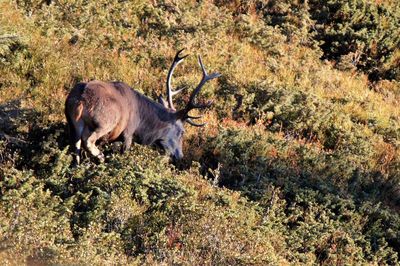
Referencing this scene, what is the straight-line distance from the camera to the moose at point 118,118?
9.72 metres

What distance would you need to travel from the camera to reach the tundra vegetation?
8330mm

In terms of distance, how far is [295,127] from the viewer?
14.4 m

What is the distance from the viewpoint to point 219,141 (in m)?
12.4

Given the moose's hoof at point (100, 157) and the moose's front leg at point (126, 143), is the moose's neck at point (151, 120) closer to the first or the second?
the moose's front leg at point (126, 143)

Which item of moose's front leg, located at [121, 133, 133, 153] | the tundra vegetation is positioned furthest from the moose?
the tundra vegetation

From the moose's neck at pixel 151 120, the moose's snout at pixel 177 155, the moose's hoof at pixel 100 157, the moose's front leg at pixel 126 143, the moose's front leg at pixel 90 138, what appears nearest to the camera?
the moose's front leg at pixel 90 138

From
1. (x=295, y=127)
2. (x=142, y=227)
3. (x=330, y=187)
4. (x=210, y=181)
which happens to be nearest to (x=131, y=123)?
(x=210, y=181)

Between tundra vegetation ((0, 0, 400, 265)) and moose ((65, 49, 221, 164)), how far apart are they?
11.8 inches

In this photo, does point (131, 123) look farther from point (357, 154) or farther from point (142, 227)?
point (357, 154)

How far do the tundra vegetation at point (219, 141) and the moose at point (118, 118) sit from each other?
0.30 meters

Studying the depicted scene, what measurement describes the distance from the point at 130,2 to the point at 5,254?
11998mm

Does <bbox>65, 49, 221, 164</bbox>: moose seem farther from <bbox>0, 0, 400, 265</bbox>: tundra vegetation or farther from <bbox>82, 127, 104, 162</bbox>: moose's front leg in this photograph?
<bbox>0, 0, 400, 265</bbox>: tundra vegetation

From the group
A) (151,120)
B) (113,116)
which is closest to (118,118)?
(113,116)

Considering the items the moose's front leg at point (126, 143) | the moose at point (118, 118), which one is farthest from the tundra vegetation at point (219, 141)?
the moose at point (118, 118)
